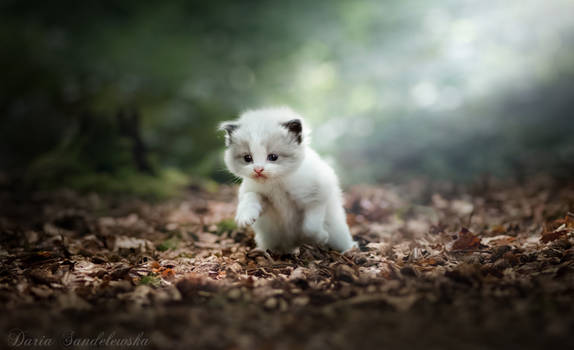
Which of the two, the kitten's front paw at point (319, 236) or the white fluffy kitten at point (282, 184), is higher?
the white fluffy kitten at point (282, 184)

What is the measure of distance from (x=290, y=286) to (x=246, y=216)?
0.69m

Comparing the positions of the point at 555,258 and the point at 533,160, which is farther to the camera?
the point at 533,160

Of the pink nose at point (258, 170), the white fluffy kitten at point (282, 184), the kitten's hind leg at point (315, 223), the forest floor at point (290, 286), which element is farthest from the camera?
the kitten's hind leg at point (315, 223)

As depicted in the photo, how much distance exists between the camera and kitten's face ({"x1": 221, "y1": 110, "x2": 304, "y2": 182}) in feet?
10.0

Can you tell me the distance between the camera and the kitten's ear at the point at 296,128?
10.4ft

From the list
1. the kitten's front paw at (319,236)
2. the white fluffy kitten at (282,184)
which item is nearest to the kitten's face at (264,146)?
the white fluffy kitten at (282,184)

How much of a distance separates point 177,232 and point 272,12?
6944 mm

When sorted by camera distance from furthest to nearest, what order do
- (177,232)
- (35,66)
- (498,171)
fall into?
(35,66)
(498,171)
(177,232)

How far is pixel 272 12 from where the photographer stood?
945 cm

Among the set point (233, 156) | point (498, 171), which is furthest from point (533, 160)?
point (233, 156)

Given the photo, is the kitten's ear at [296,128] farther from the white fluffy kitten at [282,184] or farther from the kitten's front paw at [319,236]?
the kitten's front paw at [319,236]

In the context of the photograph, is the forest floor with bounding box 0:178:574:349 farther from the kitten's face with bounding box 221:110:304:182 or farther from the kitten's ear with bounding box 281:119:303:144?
the kitten's ear with bounding box 281:119:303:144

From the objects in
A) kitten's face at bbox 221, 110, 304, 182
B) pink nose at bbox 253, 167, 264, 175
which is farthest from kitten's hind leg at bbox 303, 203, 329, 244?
pink nose at bbox 253, 167, 264, 175

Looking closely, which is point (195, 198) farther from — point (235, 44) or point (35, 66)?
point (35, 66)
